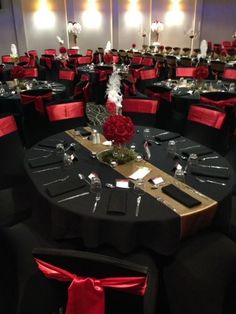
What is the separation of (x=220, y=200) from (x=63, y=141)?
5.12 ft

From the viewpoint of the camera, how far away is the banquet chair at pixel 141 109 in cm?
362

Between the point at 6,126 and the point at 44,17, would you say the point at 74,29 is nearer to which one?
the point at 44,17

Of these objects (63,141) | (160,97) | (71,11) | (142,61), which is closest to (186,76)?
(160,97)

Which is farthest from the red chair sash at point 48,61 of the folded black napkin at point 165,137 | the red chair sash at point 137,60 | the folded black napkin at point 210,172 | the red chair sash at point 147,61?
the folded black napkin at point 210,172

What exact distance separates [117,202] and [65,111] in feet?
6.46

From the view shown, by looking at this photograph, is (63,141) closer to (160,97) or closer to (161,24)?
(160,97)

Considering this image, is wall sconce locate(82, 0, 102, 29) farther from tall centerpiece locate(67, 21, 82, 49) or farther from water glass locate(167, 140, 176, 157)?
water glass locate(167, 140, 176, 157)

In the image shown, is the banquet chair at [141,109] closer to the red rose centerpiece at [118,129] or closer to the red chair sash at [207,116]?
the red chair sash at [207,116]

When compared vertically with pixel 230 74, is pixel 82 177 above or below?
below

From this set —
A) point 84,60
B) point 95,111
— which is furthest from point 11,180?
point 84,60

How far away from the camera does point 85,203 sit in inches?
72.6

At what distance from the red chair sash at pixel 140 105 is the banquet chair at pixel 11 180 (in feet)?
4.69

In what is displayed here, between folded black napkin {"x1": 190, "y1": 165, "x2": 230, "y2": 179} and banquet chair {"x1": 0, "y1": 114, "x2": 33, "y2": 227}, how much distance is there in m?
1.38

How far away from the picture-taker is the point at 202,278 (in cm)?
172
